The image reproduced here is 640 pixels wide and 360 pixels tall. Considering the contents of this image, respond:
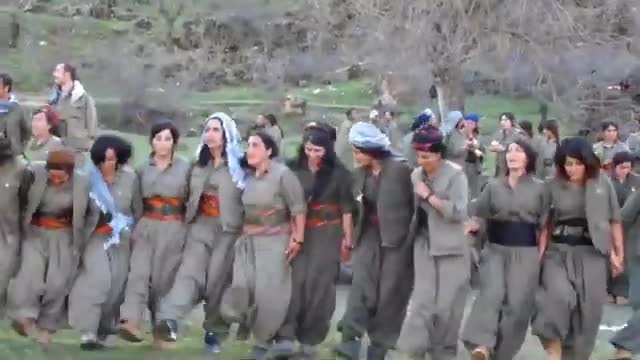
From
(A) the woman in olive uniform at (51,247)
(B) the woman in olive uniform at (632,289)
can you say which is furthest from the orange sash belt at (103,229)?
(B) the woman in olive uniform at (632,289)

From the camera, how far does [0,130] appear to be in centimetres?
922

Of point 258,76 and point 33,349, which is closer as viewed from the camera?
point 33,349

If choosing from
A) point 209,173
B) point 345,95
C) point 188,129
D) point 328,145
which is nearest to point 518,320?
point 328,145

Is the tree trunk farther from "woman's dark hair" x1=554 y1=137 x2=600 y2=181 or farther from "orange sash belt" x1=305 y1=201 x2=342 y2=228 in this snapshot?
"woman's dark hair" x1=554 y1=137 x2=600 y2=181

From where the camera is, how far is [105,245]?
26.9 ft

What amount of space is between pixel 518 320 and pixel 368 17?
12.5 m

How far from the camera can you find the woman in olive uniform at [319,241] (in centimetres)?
804

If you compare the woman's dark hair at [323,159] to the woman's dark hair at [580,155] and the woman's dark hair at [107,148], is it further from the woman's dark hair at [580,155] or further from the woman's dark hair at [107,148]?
the woman's dark hair at [580,155]

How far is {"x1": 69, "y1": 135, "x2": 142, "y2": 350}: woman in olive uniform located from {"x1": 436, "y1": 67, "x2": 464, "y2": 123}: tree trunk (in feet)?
30.4

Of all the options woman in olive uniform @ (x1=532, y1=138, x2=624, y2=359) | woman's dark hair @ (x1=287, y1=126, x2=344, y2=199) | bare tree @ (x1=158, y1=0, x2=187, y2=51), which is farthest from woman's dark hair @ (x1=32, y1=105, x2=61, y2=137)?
bare tree @ (x1=158, y1=0, x2=187, y2=51)

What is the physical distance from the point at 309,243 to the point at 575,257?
5.68ft

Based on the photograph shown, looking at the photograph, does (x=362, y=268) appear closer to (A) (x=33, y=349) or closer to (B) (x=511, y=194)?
(B) (x=511, y=194)

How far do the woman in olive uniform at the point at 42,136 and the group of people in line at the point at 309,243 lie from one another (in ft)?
0.07

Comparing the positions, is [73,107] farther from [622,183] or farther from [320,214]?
[622,183]
